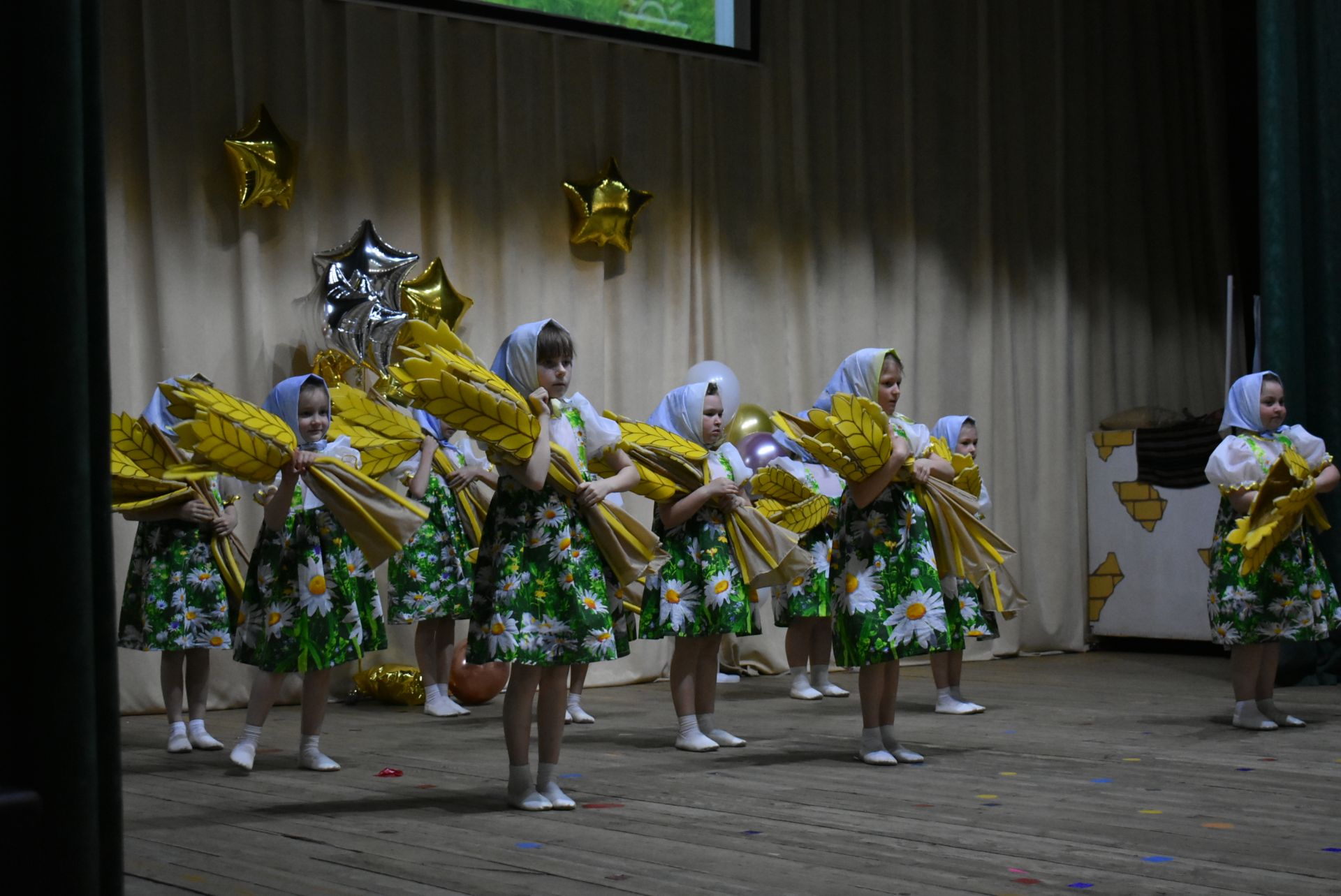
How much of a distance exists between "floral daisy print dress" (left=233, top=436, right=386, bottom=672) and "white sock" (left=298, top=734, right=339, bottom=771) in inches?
9.7

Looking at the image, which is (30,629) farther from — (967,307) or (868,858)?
(967,307)

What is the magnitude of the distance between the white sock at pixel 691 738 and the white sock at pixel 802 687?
5.01 ft

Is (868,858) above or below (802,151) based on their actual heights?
below

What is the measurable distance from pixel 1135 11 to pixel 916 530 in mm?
6081

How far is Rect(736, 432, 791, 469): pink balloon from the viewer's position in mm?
6109

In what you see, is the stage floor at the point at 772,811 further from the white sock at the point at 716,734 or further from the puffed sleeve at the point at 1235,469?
the puffed sleeve at the point at 1235,469

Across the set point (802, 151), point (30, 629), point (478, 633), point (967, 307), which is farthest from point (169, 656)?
point (967, 307)

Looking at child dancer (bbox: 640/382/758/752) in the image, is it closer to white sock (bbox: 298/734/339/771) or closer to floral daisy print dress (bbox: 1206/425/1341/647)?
white sock (bbox: 298/734/339/771)

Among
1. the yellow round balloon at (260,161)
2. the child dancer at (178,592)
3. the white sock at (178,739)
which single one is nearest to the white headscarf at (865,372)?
the child dancer at (178,592)

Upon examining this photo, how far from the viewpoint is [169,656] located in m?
4.59

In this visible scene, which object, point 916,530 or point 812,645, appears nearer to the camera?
point 916,530

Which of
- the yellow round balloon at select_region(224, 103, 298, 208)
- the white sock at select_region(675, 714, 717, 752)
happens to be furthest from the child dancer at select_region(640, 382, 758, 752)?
the yellow round balloon at select_region(224, 103, 298, 208)

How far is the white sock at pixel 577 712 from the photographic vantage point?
202 inches

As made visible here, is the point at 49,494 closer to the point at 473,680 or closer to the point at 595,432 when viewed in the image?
the point at 595,432
